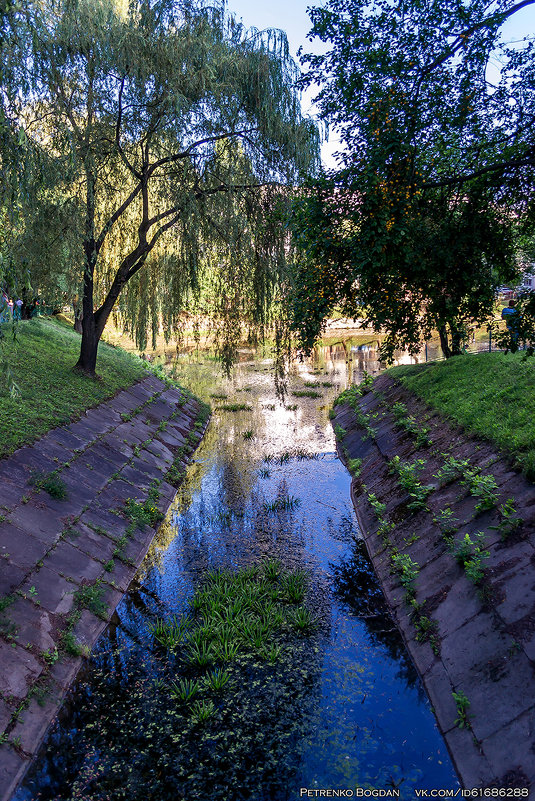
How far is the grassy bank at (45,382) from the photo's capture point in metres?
12.4

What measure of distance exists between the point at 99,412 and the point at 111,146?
7.17 metres

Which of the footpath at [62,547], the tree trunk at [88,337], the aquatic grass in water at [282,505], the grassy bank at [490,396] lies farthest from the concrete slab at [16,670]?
the tree trunk at [88,337]

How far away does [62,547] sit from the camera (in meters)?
9.73

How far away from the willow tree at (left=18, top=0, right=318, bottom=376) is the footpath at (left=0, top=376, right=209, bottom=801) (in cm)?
500

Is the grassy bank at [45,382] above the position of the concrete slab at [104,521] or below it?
above

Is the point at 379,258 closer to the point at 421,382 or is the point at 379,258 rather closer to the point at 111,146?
the point at 111,146

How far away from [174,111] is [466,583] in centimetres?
1238

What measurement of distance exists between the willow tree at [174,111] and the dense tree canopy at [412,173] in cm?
556

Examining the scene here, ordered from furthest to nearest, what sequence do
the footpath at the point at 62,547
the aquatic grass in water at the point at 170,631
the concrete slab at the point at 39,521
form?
the concrete slab at the point at 39,521 < the aquatic grass in water at the point at 170,631 < the footpath at the point at 62,547

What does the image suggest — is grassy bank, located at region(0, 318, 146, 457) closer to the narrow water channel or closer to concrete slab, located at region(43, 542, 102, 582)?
concrete slab, located at region(43, 542, 102, 582)

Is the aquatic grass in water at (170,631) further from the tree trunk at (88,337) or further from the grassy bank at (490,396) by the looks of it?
the tree trunk at (88,337)

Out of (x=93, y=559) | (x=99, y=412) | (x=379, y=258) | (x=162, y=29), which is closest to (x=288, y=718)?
(x=93, y=559)

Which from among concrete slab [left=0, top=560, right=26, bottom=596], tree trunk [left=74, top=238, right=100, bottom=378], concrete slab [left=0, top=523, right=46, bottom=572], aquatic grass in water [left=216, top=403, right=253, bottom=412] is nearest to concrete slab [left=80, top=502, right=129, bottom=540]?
concrete slab [left=0, top=523, right=46, bottom=572]

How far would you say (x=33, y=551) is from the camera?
9078 mm
